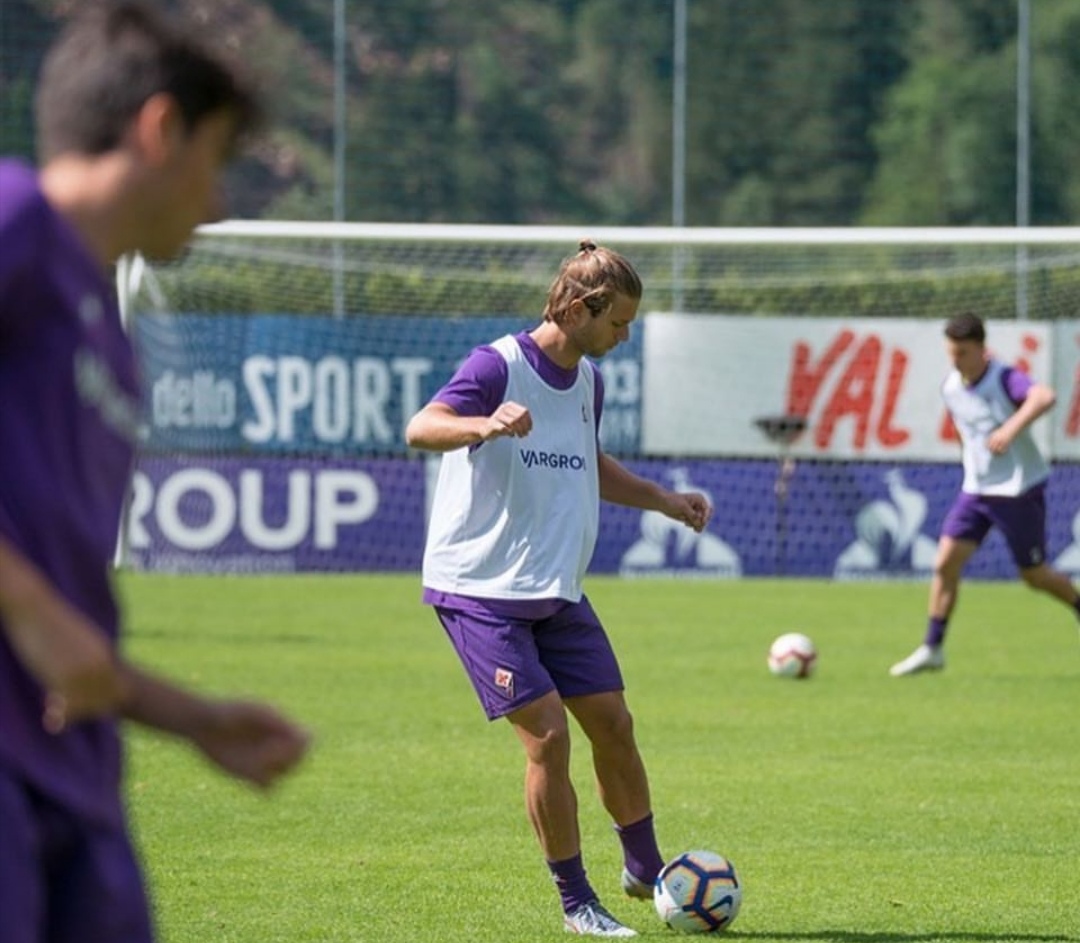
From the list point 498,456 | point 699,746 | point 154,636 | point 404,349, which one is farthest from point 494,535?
point 404,349

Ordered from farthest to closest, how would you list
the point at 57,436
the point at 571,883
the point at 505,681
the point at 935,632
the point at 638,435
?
the point at 638,435 < the point at 935,632 < the point at 571,883 < the point at 505,681 < the point at 57,436

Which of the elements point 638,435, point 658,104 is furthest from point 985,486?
point 658,104

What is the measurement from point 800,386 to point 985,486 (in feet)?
26.2

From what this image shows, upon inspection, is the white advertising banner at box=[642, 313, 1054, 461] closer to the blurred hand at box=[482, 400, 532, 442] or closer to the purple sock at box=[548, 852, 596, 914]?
the purple sock at box=[548, 852, 596, 914]

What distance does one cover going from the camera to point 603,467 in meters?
7.16

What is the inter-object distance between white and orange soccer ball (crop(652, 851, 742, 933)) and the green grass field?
9 cm

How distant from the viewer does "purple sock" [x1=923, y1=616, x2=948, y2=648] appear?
14.4 m

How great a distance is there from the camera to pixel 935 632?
14.4 meters

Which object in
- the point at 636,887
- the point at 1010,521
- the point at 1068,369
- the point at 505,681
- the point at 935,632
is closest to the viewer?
the point at 505,681

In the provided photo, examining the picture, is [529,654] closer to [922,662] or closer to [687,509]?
[687,509]

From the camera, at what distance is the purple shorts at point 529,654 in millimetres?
6551

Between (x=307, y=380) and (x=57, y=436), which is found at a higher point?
(x=57, y=436)

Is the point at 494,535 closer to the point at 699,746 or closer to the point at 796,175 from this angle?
the point at 699,746

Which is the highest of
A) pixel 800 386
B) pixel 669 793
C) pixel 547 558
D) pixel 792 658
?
pixel 547 558
